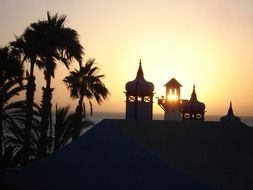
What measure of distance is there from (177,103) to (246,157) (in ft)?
72.5

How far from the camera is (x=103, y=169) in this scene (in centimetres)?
1531

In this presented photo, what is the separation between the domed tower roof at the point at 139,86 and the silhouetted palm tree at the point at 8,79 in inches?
347

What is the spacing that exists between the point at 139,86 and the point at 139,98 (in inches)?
30.8

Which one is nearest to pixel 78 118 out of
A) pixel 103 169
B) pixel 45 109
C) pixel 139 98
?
pixel 139 98

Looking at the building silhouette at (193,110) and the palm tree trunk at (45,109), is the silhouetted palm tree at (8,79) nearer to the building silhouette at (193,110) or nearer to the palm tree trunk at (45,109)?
the palm tree trunk at (45,109)

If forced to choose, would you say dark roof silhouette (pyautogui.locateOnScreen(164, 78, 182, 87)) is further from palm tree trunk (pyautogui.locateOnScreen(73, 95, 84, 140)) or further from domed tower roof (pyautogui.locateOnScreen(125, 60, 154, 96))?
palm tree trunk (pyautogui.locateOnScreen(73, 95, 84, 140))

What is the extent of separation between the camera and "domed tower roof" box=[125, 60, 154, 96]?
31.3m

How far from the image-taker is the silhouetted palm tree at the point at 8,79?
2267 cm

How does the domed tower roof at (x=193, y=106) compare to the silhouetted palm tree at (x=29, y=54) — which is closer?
the silhouetted palm tree at (x=29, y=54)

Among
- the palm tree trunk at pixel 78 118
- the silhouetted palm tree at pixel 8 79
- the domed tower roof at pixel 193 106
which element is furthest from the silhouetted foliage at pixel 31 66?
the domed tower roof at pixel 193 106

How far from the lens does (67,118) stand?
31.7m

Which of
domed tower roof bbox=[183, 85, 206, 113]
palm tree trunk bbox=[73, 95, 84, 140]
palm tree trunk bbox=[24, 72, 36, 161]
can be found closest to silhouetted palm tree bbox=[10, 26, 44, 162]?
palm tree trunk bbox=[24, 72, 36, 161]

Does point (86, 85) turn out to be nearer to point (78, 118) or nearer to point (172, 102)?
point (78, 118)

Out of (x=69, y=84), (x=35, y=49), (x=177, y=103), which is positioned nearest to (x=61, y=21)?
(x=35, y=49)
